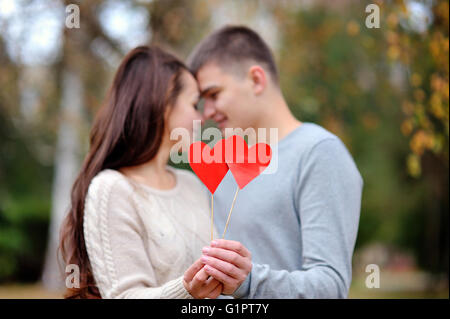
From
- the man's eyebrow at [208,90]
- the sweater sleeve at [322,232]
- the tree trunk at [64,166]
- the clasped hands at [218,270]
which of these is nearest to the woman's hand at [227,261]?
the clasped hands at [218,270]

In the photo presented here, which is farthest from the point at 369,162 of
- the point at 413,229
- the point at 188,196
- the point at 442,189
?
the point at 188,196

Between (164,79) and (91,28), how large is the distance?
5.93 m

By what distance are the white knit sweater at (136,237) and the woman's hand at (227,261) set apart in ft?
0.86

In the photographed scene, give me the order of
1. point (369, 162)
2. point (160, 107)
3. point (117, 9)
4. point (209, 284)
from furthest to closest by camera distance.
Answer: point (369, 162) → point (117, 9) → point (160, 107) → point (209, 284)

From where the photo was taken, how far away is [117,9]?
7172mm

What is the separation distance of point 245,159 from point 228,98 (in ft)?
2.31

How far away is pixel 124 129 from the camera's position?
7.05 ft

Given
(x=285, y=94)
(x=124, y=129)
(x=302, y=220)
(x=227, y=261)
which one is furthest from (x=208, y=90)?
(x=285, y=94)

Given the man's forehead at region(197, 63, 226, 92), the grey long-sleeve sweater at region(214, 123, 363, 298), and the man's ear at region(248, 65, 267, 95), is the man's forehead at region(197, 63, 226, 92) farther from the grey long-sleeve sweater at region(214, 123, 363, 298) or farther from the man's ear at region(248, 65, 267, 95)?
the grey long-sleeve sweater at region(214, 123, 363, 298)

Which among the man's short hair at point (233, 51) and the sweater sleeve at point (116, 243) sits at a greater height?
the man's short hair at point (233, 51)

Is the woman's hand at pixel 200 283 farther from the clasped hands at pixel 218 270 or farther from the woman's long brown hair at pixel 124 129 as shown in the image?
the woman's long brown hair at pixel 124 129

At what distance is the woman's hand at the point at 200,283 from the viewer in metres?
Answer: 1.57

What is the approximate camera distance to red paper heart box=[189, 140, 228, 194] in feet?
5.53
